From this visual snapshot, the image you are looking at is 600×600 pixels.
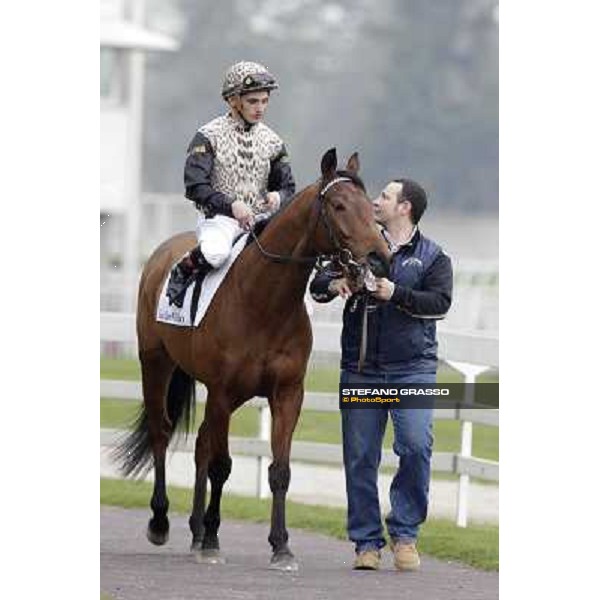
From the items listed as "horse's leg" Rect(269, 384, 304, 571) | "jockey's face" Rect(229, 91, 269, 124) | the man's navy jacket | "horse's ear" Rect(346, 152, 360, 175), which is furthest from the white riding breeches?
"horse's ear" Rect(346, 152, 360, 175)

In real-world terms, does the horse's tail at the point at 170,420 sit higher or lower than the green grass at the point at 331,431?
higher

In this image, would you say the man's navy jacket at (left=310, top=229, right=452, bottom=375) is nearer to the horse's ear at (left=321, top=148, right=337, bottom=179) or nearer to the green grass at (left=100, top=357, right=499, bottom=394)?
the horse's ear at (left=321, top=148, right=337, bottom=179)

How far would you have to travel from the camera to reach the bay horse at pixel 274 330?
8.76 m

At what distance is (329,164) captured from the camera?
8.80m

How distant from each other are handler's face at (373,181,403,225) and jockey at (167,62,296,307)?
621mm

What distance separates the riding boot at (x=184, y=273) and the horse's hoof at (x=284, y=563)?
1.48 metres

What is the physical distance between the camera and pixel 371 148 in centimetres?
1830

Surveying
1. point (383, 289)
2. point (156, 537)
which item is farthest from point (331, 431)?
point (383, 289)

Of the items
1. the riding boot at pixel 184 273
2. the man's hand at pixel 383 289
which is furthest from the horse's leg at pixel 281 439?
the riding boot at pixel 184 273

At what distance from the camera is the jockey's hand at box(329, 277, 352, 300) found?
28.9 ft

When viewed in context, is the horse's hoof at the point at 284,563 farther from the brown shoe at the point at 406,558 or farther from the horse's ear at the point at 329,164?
the horse's ear at the point at 329,164

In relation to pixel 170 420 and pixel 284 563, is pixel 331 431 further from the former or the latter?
pixel 284 563
